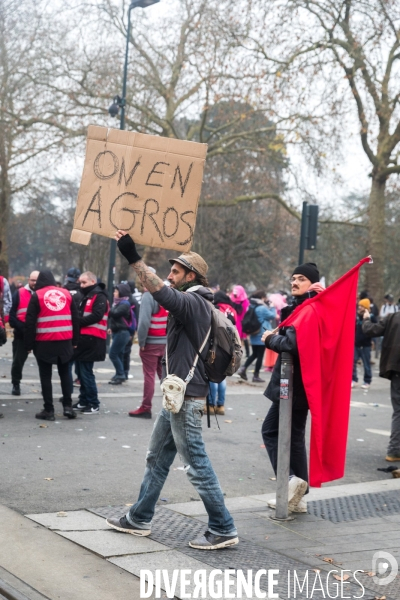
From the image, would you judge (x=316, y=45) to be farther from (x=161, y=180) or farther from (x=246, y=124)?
(x=161, y=180)

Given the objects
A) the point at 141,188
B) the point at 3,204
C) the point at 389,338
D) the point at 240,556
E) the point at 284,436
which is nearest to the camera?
the point at 240,556

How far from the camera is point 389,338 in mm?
8602

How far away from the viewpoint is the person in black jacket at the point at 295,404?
6.08 meters

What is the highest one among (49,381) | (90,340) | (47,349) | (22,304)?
(22,304)

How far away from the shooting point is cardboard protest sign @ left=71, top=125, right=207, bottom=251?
5.20 metres

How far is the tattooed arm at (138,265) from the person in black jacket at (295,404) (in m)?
1.45

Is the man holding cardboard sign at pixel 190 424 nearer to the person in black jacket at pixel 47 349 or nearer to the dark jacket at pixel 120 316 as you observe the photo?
the person in black jacket at pixel 47 349

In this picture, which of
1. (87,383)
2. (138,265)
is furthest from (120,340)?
(138,265)

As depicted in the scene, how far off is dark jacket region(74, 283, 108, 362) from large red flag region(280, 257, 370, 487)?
4.76 m

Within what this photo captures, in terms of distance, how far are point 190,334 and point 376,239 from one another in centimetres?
2199

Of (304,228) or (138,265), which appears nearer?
(138,265)

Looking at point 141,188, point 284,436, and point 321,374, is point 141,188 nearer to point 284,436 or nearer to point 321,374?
point 321,374

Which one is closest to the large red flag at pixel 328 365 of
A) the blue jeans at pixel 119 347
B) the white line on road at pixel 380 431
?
the white line on road at pixel 380 431

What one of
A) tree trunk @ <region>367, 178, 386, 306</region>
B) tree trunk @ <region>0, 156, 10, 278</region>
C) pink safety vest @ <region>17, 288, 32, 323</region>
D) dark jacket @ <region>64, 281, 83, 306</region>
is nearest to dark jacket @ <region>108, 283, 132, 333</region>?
dark jacket @ <region>64, 281, 83, 306</region>
